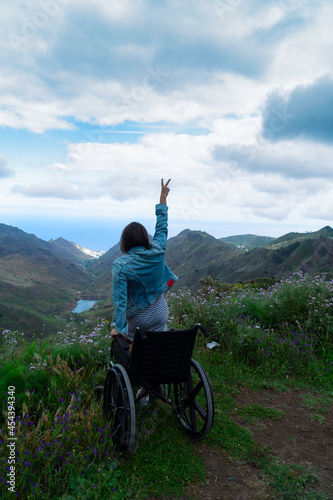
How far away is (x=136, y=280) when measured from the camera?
3426 millimetres

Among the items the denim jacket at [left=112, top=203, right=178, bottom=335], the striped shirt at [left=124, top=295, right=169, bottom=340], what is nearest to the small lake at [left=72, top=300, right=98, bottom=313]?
the striped shirt at [left=124, top=295, right=169, bottom=340]

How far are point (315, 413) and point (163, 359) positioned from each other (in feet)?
8.68

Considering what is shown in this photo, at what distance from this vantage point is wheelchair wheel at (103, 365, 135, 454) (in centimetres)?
306

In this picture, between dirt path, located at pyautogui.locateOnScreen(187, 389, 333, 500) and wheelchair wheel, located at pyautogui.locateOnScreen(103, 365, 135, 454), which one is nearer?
dirt path, located at pyautogui.locateOnScreen(187, 389, 333, 500)

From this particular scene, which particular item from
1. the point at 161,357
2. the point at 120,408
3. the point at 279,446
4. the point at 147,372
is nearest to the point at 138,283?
the point at 161,357

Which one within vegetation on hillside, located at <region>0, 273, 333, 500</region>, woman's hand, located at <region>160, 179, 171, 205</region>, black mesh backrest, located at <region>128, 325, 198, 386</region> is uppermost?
woman's hand, located at <region>160, 179, 171, 205</region>

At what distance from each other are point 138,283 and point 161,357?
810 mm

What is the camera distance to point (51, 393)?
379 centimetres

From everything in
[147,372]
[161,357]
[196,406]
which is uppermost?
[161,357]

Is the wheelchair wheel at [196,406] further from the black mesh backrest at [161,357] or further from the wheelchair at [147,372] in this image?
the black mesh backrest at [161,357]

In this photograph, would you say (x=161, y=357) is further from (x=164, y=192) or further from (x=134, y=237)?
(x=164, y=192)

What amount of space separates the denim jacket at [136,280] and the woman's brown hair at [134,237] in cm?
5

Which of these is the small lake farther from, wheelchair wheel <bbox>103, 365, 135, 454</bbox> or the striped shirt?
the striped shirt

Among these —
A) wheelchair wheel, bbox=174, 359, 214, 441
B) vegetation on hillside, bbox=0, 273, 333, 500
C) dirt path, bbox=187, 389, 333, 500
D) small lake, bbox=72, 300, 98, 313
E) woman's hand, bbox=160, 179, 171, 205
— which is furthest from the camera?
small lake, bbox=72, 300, 98, 313
